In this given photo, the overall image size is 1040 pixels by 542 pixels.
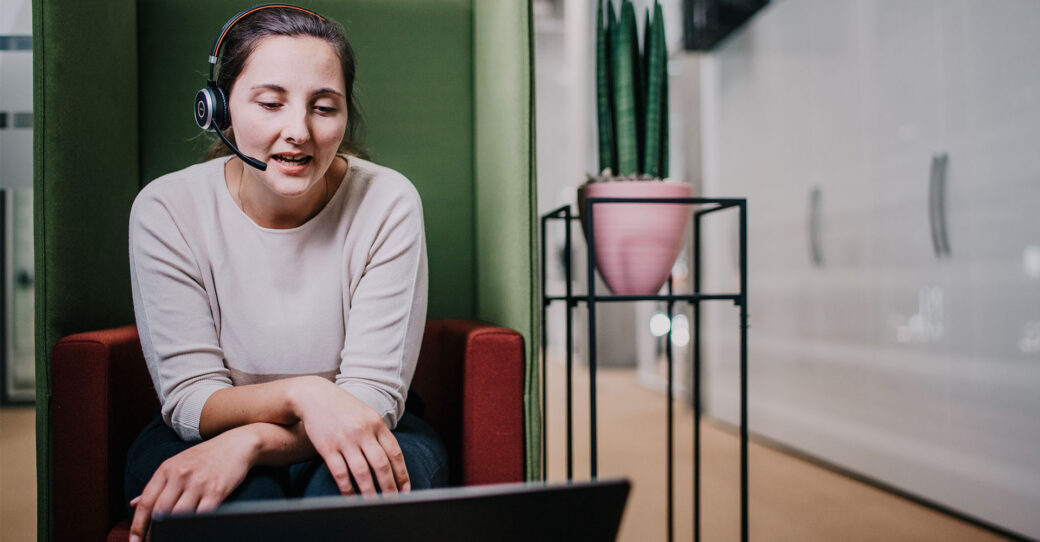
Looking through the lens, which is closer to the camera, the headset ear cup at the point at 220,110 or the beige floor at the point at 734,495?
the headset ear cup at the point at 220,110

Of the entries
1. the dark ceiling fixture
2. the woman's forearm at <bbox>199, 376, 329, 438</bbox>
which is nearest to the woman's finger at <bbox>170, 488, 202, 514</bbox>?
the woman's forearm at <bbox>199, 376, 329, 438</bbox>

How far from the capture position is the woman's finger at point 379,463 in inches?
38.6

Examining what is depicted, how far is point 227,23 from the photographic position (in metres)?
1.11

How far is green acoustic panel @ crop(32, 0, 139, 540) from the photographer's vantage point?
3.64 ft

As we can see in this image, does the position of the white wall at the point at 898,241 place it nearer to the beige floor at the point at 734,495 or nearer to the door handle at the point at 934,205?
the door handle at the point at 934,205

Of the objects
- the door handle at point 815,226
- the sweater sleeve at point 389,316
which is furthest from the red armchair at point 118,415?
the door handle at point 815,226

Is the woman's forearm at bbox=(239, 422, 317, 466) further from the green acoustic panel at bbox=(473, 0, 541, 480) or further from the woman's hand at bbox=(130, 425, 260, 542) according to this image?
the green acoustic panel at bbox=(473, 0, 541, 480)

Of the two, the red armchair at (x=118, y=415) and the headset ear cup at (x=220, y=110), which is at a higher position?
the headset ear cup at (x=220, y=110)

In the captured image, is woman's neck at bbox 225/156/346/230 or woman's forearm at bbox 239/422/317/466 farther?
woman's neck at bbox 225/156/346/230

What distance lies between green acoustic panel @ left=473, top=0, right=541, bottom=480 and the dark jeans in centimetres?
20

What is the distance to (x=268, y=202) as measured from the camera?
1.12 m

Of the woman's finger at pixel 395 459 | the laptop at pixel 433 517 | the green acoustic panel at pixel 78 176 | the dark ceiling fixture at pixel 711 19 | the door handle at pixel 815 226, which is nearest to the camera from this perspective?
the laptop at pixel 433 517

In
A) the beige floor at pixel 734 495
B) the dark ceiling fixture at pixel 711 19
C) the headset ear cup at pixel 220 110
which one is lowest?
the beige floor at pixel 734 495

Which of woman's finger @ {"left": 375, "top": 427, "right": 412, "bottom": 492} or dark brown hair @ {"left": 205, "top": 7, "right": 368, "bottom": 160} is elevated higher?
dark brown hair @ {"left": 205, "top": 7, "right": 368, "bottom": 160}
